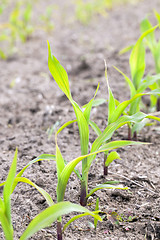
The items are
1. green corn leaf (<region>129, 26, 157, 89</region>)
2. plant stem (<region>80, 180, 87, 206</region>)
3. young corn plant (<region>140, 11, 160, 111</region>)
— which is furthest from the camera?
young corn plant (<region>140, 11, 160, 111</region>)

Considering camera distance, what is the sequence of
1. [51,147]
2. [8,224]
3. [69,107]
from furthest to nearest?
[69,107], [51,147], [8,224]

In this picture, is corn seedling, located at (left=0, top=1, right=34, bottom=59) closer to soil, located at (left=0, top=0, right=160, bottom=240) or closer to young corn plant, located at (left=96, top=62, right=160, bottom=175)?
soil, located at (left=0, top=0, right=160, bottom=240)

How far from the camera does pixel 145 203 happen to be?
1.54 m

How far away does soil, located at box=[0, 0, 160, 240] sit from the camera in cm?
144

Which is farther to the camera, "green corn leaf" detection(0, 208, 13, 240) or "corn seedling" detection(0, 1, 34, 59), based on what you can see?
"corn seedling" detection(0, 1, 34, 59)

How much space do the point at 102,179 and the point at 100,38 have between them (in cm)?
313

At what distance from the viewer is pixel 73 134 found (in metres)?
2.17

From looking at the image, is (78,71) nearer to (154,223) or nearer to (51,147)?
(51,147)

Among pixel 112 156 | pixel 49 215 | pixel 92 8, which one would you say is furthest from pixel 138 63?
pixel 92 8

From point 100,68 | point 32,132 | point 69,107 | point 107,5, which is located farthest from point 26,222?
point 107,5

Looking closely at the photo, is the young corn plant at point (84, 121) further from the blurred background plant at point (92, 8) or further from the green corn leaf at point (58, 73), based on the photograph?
the blurred background plant at point (92, 8)

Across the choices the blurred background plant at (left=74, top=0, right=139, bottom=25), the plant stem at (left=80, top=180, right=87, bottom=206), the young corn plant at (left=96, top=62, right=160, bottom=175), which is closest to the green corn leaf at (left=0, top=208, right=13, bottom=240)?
the plant stem at (left=80, top=180, right=87, bottom=206)

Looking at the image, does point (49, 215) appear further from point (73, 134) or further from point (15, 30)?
point (15, 30)

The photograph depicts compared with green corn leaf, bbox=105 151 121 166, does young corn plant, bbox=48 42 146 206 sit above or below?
above
